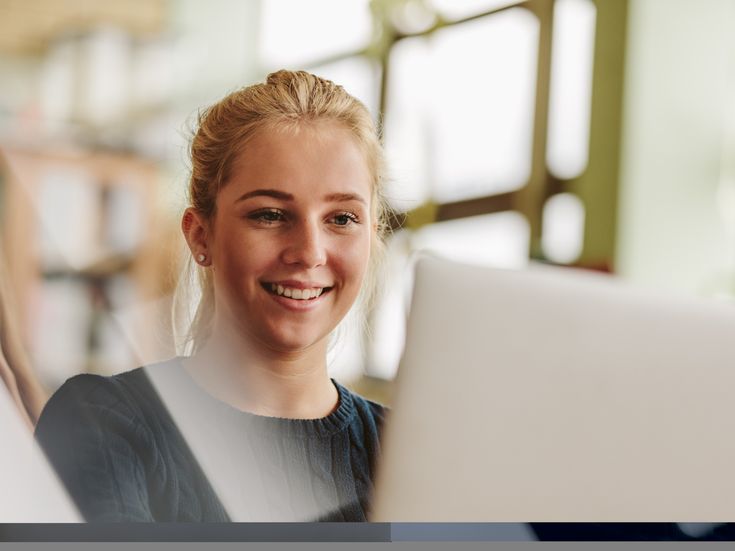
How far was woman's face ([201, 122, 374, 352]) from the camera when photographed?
1007 millimetres

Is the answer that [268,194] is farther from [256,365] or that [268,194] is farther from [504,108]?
[504,108]

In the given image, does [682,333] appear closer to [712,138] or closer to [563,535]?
[563,535]

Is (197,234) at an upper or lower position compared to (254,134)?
lower

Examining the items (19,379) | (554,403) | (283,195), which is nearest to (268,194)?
(283,195)

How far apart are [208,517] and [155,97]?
6.01ft

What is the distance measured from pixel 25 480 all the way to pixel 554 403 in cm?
51

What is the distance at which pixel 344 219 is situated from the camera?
1037 mm

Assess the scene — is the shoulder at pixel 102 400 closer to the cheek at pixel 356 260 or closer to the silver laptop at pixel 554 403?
the cheek at pixel 356 260

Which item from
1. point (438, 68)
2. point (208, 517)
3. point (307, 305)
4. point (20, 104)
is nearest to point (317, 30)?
point (20, 104)

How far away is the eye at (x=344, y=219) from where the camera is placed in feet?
3.37

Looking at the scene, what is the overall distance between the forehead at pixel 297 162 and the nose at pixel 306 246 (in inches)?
1.6

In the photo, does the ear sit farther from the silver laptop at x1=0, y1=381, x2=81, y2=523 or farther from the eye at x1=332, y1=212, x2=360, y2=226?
the silver laptop at x1=0, y1=381, x2=81, y2=523

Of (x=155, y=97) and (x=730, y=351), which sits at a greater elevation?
(x=155, y=97)

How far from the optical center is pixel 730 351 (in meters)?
0.74
